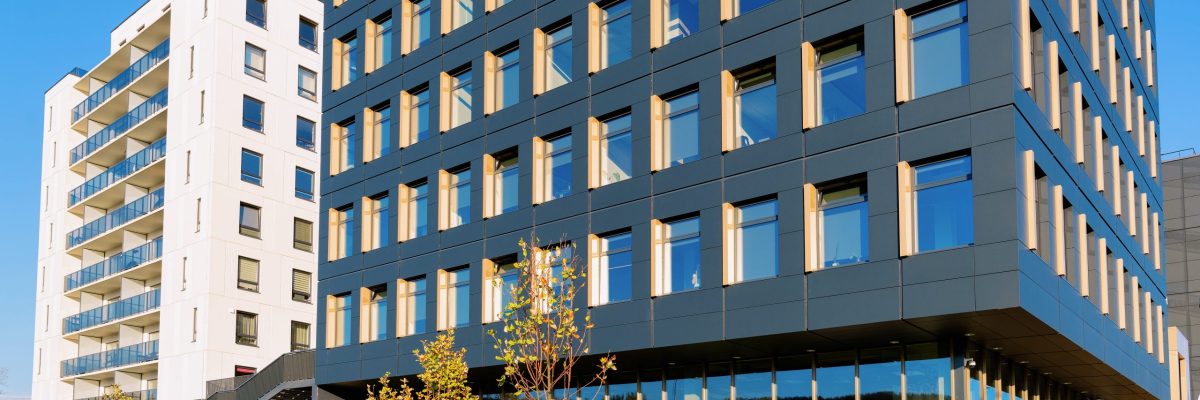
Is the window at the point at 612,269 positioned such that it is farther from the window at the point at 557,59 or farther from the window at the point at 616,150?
the window at the point at 557,59

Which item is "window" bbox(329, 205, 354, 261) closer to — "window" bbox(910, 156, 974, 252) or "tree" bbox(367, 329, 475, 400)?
"tree" bbox(367, 329, 475, 400)

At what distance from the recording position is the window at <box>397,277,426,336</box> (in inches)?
1492

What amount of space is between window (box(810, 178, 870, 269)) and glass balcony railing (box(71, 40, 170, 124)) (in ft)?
132

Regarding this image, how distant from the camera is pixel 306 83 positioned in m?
59.0

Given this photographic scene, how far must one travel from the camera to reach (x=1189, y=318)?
72.9 m

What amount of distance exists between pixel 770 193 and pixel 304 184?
3487 centimetres

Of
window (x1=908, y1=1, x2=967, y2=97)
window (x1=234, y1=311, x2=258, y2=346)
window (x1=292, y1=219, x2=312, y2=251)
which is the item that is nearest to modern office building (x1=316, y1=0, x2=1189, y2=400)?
window (x1=908, y1=1, x2=967, y2=97)

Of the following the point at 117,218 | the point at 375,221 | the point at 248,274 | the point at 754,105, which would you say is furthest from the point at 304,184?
the point at 754,105

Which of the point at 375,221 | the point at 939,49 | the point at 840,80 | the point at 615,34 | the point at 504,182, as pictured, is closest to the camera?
the point at 939,49

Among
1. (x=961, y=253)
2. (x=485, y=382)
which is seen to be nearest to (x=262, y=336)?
(x=485, y=382)

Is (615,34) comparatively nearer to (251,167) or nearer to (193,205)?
(251,167)

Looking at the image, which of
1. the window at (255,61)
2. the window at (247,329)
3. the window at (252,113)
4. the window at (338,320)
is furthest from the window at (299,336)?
the window at (338,320)

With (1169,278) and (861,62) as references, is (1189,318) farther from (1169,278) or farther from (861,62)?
(861,62)

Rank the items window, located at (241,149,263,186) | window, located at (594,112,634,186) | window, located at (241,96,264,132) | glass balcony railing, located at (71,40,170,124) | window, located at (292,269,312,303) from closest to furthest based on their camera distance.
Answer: window, located at (594,112,634,186) < window, located at (241,149,263,186) < window, located at (241,96,264,132) < window, located at (292,269,312,303) < glass balcony railing, located at (71,40,170,124)
